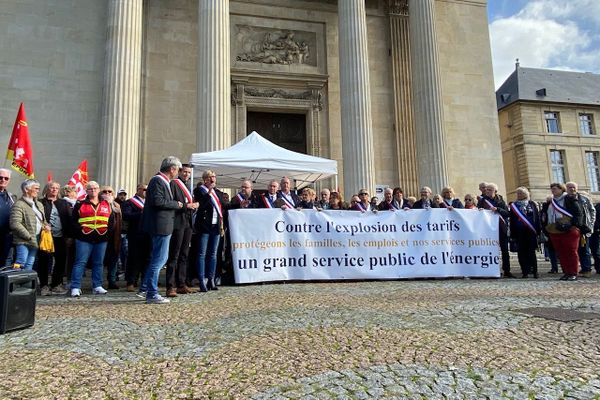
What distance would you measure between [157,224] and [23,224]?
193 cm

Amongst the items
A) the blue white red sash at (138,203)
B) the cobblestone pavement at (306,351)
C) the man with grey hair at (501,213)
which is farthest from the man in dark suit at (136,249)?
the man with grey hair at (501,213)

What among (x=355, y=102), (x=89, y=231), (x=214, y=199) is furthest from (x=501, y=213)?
(x=89, y=231)

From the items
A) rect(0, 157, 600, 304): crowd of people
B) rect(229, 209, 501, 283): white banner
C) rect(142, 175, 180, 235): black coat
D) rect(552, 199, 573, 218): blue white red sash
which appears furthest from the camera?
rect(552, 199, 573, 218): blue white red sash

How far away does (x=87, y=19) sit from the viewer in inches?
546

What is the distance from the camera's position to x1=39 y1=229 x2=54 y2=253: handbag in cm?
573

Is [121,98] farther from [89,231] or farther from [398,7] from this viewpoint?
[398,7]

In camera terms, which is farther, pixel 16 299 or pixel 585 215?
pixel 585 215

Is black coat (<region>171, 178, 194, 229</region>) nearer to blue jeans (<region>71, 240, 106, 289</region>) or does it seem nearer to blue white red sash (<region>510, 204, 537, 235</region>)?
blue jeans (<region>71, 240, 106, 289</region>)

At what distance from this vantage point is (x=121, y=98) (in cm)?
1168

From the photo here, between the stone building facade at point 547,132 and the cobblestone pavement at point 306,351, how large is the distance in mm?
37225

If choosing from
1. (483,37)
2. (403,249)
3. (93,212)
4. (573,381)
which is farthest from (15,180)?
(483,37)

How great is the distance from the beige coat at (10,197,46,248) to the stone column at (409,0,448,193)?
11032 millimetres

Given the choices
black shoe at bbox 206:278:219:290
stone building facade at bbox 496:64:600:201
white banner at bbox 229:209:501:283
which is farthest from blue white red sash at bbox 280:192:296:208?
stone building facade at bbox 496:64:600:201

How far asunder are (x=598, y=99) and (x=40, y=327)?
4902 cm
